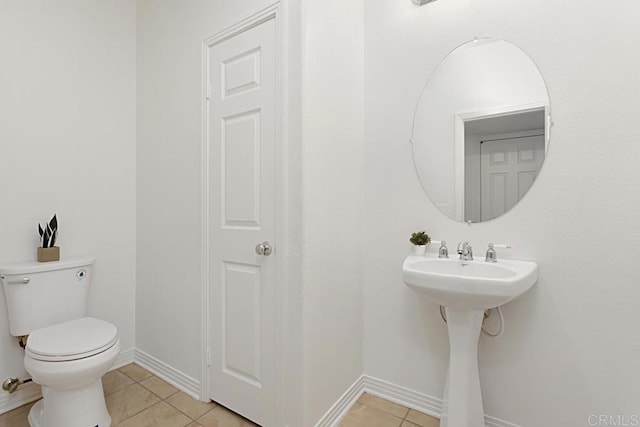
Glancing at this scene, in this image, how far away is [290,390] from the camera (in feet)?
4.56

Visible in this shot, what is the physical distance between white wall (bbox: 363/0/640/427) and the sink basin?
0.14 meters

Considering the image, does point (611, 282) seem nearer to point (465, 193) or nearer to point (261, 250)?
point (465, 193)

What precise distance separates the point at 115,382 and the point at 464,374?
6.64 feet

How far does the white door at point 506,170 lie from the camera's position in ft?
4.53

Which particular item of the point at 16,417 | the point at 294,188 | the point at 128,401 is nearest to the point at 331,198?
the point at 294,188

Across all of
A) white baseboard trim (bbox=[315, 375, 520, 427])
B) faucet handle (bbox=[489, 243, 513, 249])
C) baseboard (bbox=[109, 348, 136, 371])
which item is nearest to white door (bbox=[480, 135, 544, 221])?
faucet handle (bbox=[489, 243, 513, 249])

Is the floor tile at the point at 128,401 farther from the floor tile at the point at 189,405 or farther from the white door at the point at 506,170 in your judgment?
the white door at the point at 506,170

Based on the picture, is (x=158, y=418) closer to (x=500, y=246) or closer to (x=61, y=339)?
(x=61, y=339)

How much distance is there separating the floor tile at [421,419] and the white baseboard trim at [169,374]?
118 centimetres

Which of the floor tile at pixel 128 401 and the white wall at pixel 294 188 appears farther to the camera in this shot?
the floor tile at pixel 128 401

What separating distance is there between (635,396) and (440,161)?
4.03ft

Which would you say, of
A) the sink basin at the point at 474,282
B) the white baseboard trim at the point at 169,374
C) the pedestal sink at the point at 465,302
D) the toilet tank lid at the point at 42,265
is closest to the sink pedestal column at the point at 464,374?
the pedestal sink at the point at 465,302

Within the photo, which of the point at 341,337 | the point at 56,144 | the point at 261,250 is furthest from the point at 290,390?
the point at 56,144

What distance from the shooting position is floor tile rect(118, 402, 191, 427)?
1.54 metres
